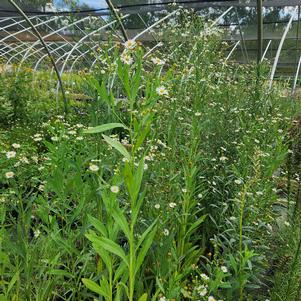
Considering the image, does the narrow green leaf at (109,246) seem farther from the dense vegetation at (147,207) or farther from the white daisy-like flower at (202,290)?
the white daisy-like flower at (202,290)

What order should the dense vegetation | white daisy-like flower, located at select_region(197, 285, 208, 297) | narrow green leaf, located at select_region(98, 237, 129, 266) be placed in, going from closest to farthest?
narrow green leaf, located at select_region(98, 237, 129, 266) < the dense vegetation < white daisy-like flower, located at select_region(197, 285, 208, 297)

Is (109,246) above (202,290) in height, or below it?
above

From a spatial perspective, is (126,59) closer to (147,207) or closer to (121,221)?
(121,221)

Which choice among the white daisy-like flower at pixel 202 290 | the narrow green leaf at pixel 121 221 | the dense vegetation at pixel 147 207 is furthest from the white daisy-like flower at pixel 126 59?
the white daisy-like flower at pixel 202 290

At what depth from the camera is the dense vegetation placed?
4.89 feet

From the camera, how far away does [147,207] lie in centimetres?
207

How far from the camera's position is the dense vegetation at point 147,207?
1.49m

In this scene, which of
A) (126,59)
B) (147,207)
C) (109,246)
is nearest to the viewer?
(109,246)

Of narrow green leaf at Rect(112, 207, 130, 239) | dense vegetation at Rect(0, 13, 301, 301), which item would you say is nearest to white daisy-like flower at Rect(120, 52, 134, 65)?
dense vegetation at Rect(0, 13, 301, 301)

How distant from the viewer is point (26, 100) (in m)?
6.70

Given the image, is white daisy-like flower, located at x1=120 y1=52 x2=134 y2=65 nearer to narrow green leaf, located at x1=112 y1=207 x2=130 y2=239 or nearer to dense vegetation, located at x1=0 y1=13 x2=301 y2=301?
dense vegetation, located at x1=0 y1=13 x2=301 y2=301

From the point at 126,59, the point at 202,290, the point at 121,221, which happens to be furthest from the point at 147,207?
the point at 126,59

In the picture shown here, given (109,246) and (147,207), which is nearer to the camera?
(109,246)

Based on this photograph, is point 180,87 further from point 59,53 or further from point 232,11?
point 59,53
